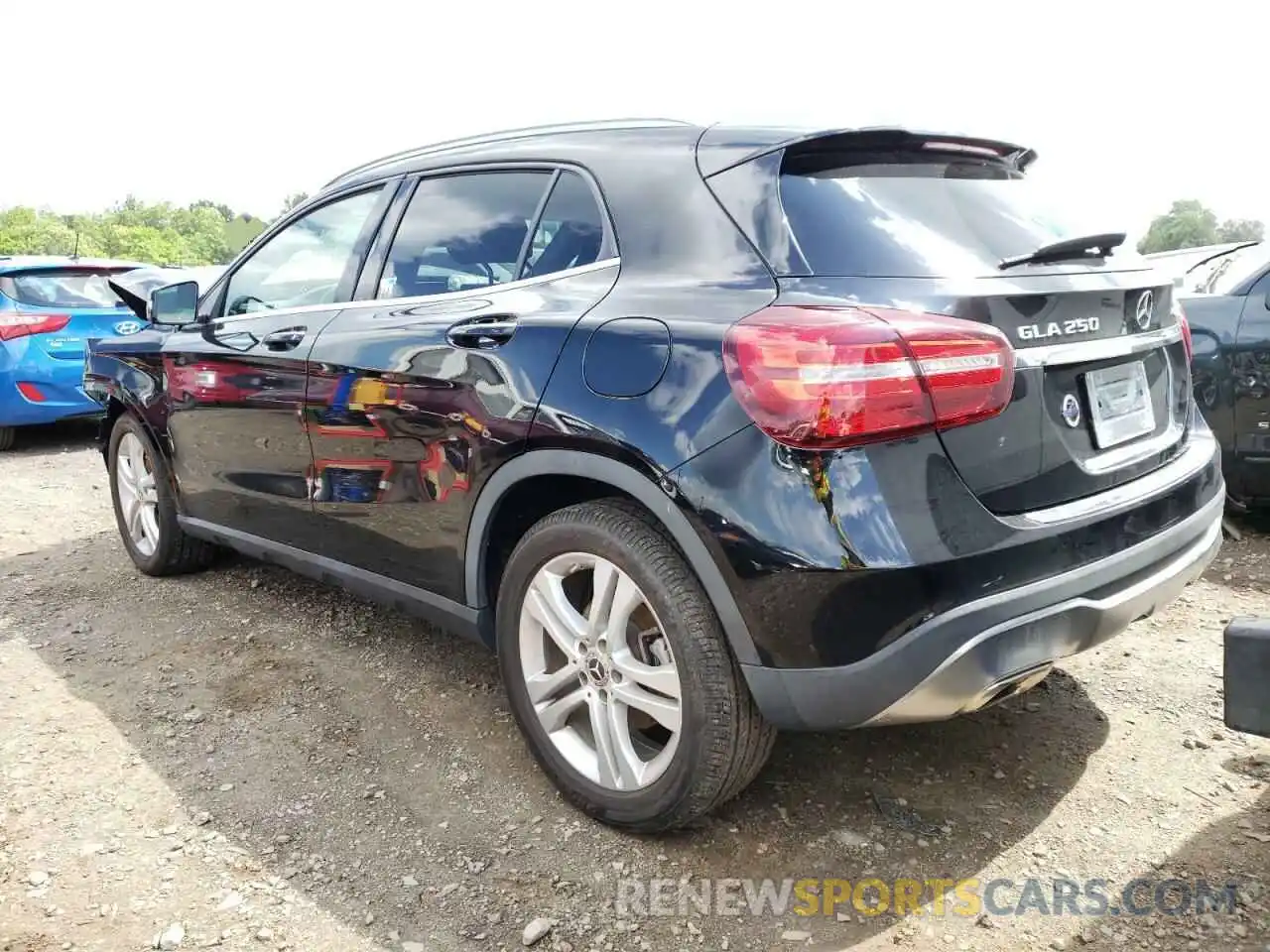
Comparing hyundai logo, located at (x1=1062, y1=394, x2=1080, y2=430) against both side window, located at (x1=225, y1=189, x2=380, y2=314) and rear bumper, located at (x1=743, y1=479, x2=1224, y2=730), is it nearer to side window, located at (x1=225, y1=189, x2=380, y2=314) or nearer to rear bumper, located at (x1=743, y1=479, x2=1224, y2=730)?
rear bumper, located at (x1=743, y1=479, x2=1224, y2=730)

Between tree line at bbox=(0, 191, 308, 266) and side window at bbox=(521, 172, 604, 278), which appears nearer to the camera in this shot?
side window at bbox=(521, 172, 604, 278)

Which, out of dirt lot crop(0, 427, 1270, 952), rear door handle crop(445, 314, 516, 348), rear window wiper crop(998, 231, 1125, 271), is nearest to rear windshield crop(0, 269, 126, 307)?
dirt lot crop(0, 427, 1270, 952)

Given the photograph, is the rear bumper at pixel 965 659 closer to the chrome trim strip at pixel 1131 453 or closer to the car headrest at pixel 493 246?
the chrome trim strip at pixel 1131 453

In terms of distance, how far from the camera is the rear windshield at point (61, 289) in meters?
7.70

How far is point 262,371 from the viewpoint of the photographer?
11.2ft

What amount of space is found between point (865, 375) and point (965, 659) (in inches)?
22.9

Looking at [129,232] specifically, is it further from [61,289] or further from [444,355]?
[444,355]

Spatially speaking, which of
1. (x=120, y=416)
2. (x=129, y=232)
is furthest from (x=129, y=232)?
(x=120, y=416)

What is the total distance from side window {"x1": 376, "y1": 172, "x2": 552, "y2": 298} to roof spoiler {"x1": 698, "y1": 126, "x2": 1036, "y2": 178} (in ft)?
1.91

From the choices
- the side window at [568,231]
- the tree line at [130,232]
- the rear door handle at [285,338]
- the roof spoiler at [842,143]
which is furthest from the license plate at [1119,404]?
the tree line at [130,232]

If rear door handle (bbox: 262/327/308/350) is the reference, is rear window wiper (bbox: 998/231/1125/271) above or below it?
above

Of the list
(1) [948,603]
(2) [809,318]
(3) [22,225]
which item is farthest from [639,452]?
(3) [22,225]

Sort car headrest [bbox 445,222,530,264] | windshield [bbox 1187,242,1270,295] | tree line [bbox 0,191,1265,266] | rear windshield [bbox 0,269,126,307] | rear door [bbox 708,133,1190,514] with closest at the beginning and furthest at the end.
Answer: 1. rear door [bbox 708,133,1190,514]
2. car headrest [bbox 445,222,530,264]
3. windshield [bbox 1187,242,1270,295]
4. rear windshield [bbox 0,269,126,307]
5. tree line [bbox 0,191,1265,266]

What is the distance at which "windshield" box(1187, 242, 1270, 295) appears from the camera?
4.46 metres
